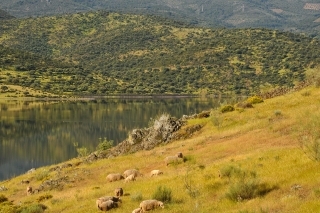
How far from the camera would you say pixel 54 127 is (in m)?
123

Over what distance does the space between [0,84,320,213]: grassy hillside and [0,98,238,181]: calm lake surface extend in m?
39.4

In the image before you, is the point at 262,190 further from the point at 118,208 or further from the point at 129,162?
the point at 129,162

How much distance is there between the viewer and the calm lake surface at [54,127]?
85000 millimetres

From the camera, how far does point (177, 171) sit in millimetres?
28906

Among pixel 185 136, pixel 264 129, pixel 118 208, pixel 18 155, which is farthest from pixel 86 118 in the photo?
pixel 118 208

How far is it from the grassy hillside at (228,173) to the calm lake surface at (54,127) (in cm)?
3940

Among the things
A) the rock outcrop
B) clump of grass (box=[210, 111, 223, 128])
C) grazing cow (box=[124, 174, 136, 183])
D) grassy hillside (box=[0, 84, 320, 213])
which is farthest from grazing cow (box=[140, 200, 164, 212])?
the rock outcrop

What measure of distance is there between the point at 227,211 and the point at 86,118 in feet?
423

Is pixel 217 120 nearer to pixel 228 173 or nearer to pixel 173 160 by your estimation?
pixel 173 160

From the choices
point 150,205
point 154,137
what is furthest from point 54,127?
point 150,205

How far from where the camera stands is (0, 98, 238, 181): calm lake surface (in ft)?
279

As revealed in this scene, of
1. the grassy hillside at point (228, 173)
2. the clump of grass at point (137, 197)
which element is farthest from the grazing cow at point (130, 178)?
the clump of grass at point (137, 197)

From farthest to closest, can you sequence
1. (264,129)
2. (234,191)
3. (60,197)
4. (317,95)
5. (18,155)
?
(18,155) < (317,95) < (264,129) < (60,197) < (234,191)

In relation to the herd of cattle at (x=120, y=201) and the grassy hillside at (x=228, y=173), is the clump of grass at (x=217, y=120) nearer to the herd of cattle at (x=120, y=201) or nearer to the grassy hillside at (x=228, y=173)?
the grassy hillside at (x=228, y=173)
